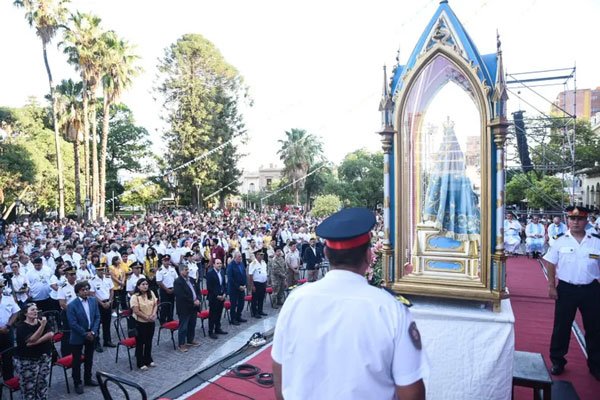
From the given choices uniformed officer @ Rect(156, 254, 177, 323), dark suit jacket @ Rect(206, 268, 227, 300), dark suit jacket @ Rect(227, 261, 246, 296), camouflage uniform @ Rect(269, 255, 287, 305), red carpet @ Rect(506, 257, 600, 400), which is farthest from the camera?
camouflage uniform @ Rect(269, 255, 287, 305)

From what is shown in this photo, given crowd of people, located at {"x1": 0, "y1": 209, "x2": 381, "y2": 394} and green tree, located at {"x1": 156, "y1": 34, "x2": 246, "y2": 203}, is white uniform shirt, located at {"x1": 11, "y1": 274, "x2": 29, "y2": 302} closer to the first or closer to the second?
crowd of people, located at {"x1": 0, "y1": 209, "x2": 381, "y2": 394}

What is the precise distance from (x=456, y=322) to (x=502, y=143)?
2.12 metres

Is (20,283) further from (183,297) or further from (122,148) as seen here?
(122,148)

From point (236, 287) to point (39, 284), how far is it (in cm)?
407

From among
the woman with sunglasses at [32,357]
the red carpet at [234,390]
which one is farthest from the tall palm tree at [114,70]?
the red carpet at [234,390]

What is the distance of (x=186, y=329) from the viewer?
869 centimetres

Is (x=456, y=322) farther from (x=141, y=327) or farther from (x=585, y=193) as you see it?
(x=585, y=193)

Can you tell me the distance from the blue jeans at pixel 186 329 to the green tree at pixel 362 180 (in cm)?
2965

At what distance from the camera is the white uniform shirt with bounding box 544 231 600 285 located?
5102 mm

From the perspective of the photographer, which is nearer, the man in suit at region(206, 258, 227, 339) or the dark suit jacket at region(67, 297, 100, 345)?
the dark suit jacket at region(67, 297, 100, 345)

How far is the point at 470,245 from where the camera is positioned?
18.0 ft

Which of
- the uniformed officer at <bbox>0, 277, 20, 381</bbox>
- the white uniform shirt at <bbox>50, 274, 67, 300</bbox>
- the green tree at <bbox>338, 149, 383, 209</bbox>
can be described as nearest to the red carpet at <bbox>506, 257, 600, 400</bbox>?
the uniformed officer at <bbox>0, 277, 20, 381</bbox>

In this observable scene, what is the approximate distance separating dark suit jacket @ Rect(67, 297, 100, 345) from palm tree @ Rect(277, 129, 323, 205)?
35.8 metres

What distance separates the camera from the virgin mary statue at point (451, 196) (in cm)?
554
